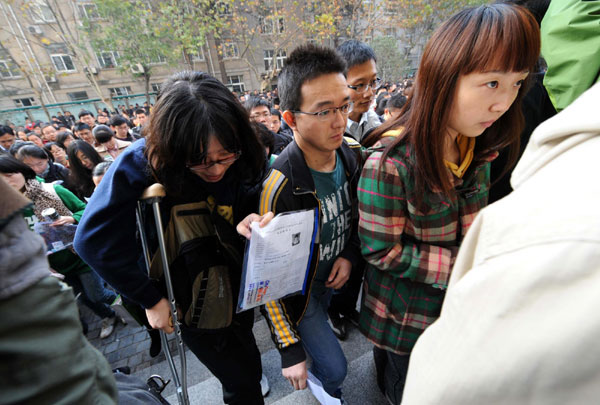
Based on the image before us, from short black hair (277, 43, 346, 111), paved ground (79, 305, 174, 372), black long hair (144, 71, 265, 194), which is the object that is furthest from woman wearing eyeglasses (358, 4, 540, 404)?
paved ground (79, 305, 174, 372)

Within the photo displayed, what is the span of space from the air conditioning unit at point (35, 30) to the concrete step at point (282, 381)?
30.0 metres

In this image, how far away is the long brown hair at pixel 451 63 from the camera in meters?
0.98

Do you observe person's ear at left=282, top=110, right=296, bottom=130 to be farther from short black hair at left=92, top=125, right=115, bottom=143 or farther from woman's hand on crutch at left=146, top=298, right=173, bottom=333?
short black hair at left=92, top=125, right=115, bottom=143

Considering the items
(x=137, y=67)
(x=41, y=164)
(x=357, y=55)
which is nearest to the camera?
(x=357, y=55)

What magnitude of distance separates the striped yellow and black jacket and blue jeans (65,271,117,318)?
261cm

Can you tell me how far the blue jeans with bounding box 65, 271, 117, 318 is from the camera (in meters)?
2.89

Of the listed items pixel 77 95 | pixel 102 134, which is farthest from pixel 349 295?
Result: pixel 77 95

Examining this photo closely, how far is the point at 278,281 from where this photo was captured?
4.22ft

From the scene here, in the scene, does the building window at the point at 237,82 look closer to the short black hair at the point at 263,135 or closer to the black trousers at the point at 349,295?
the short black hair at the point at 263,135

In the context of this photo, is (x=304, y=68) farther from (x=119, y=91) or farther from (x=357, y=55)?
(x=119, y=91)

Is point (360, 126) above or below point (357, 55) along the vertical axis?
below

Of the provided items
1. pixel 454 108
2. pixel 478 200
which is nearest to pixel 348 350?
pixel 478 200

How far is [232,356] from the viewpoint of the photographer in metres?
1.54

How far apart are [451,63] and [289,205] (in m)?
0.93
